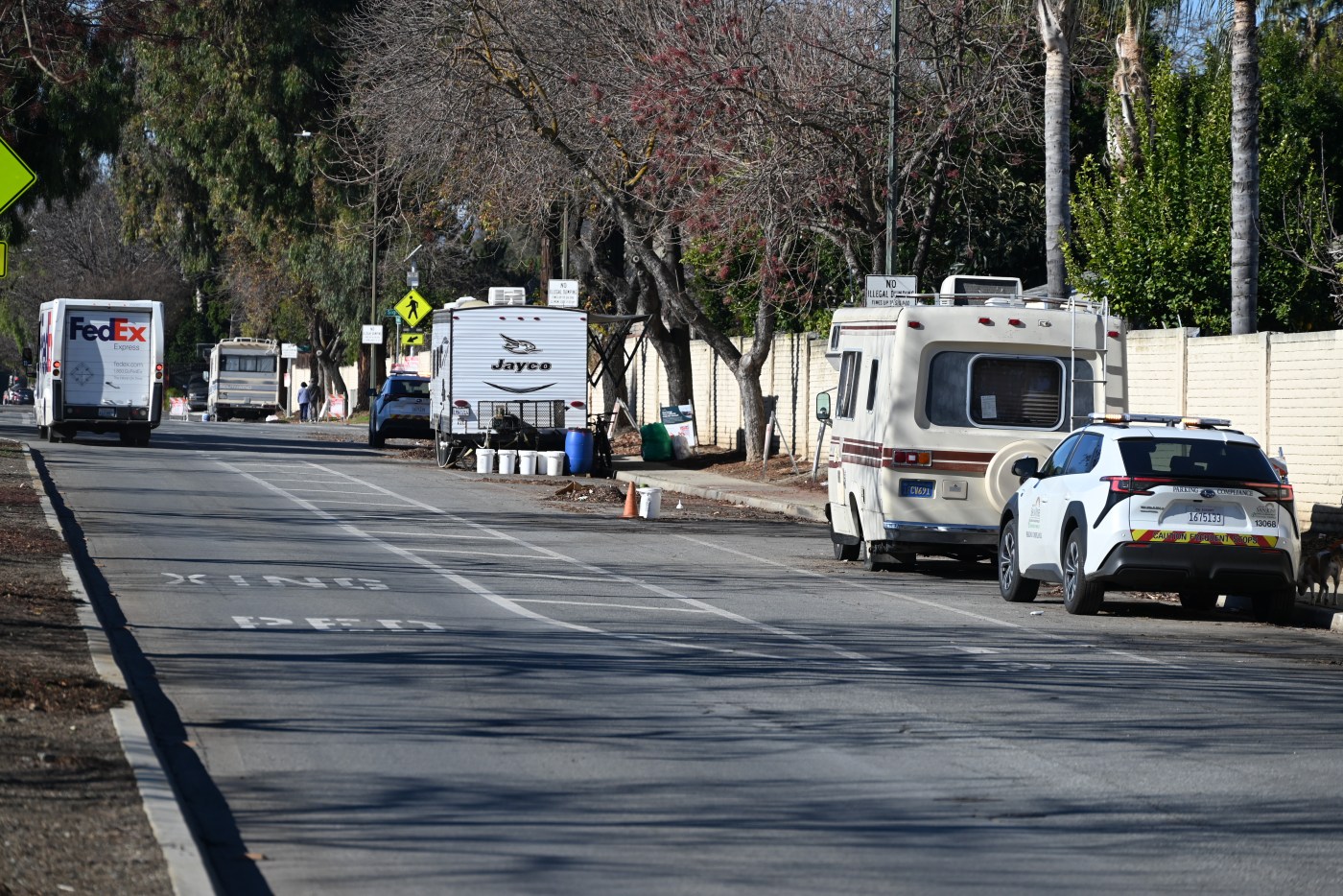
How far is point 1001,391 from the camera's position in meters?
19.0

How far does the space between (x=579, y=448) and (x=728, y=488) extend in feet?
13.9

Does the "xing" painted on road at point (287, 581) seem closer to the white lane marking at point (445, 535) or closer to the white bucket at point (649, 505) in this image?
the white lane marking at point (445, 535)

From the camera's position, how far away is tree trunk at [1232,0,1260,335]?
20531 millimetres

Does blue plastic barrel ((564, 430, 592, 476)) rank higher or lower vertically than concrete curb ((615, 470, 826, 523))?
higher

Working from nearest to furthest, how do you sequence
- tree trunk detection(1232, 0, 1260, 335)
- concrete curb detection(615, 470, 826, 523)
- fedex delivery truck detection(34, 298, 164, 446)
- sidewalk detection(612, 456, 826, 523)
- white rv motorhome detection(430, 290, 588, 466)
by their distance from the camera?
tree trunk detection(1232, 0, 1260, 335) < concrete curb detection(615, 470, 826, 523) < sidewalk detection(612, 456, 826, 523) < white rv motorhome detection(430, 290, 588, 466) < fedex delivery truck detection(34, 298, 164, 446)

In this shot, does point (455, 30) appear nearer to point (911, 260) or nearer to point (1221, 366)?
point (911, 260)

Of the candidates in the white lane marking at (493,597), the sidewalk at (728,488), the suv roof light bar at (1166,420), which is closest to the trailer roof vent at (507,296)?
the sidewalk at (728,488)

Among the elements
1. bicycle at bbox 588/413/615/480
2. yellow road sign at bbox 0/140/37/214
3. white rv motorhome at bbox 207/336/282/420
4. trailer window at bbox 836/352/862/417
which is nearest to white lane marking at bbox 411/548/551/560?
trailer window at bbox 836/352/862/417

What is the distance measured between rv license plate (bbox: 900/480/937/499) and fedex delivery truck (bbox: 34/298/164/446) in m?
23.9

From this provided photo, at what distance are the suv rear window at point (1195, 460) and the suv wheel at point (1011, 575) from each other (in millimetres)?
1762

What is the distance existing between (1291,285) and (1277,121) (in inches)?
171

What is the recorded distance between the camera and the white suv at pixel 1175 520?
15.2 meters

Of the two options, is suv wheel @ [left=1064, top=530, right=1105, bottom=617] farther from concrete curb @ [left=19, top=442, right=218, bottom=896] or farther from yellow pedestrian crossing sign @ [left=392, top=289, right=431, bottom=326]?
yellow pedestrian crossing sign @ [left=392, top=289, right=431, bottom=326]

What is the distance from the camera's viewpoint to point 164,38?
77.6 feet
